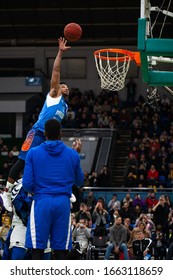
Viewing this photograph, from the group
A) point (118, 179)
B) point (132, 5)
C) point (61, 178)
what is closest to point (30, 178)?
point (61, 178)

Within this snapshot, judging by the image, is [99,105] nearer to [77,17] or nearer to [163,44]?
[77,17]

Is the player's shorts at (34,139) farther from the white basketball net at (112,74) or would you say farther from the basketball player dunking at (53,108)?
the white basketball net at (112,74)

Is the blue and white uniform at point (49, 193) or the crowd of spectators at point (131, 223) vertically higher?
the blue and white uniform at point (49, 193)

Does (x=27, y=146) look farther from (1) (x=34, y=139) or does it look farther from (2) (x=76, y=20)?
(2) (x=76, y=20)

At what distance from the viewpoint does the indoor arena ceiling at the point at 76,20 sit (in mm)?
40094

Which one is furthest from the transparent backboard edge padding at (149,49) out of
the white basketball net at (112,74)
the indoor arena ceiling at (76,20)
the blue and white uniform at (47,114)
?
the indoor arena ceiling at (76,20)

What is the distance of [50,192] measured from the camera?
822 centimetres

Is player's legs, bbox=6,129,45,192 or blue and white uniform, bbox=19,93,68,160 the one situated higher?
blue and white uniform, bbox=19,93,68,160

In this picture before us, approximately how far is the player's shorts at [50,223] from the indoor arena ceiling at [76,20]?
104ft

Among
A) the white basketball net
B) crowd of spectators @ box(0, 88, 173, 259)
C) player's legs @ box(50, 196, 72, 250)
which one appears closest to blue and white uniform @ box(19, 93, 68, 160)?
player's legs @ box(50, 196, 72, 250)

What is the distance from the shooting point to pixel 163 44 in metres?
12.3

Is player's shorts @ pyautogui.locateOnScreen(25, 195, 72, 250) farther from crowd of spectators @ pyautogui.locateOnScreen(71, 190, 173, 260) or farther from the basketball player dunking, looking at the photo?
crowd of spectators @ pyautogui.locateOnScreen(71, 190, 173, 260)

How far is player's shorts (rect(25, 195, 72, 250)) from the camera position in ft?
26.9

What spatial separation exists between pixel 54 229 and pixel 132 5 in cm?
3242
